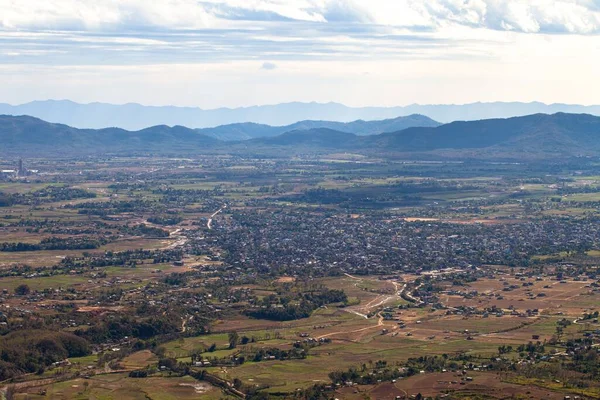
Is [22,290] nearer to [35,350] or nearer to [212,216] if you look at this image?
[35,350]

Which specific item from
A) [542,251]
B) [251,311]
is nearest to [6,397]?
[251,311]

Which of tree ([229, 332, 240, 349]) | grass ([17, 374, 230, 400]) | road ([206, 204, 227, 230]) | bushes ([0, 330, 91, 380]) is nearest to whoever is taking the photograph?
grass ([17, 374, 230, 400])

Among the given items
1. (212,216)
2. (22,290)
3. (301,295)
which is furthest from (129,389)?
(212,216)

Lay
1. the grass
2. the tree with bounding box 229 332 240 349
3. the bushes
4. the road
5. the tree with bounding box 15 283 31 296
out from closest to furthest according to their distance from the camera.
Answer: the grass
the bushes
the tree with bounding box 229 332 240 349
the tree with bounding box 15 283 31 296
the road

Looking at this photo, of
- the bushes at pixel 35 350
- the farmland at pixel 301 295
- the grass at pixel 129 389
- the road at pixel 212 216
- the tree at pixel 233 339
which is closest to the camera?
the grass at pixel 129 389

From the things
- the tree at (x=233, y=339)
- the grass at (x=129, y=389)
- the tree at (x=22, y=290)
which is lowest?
the grass at (x=129, y=389)

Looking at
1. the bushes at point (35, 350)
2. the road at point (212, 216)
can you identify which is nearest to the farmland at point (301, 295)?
the bushes at point (35, 350)

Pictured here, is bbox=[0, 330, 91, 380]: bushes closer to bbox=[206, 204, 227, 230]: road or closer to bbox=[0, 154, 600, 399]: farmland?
bbox=[0, 154, 600, 399]: farmland

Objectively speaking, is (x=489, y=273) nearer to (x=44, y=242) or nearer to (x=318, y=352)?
(x=318, y=352)

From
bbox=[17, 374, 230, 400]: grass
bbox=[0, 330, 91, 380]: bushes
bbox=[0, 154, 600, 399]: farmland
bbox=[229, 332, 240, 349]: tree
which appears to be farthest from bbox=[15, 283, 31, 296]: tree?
bbox=[17, 374, 230, 400]: grass

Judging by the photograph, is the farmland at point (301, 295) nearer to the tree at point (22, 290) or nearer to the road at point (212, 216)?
the tree at point (22, 290)

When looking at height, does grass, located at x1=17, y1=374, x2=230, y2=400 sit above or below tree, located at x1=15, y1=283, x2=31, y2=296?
below
